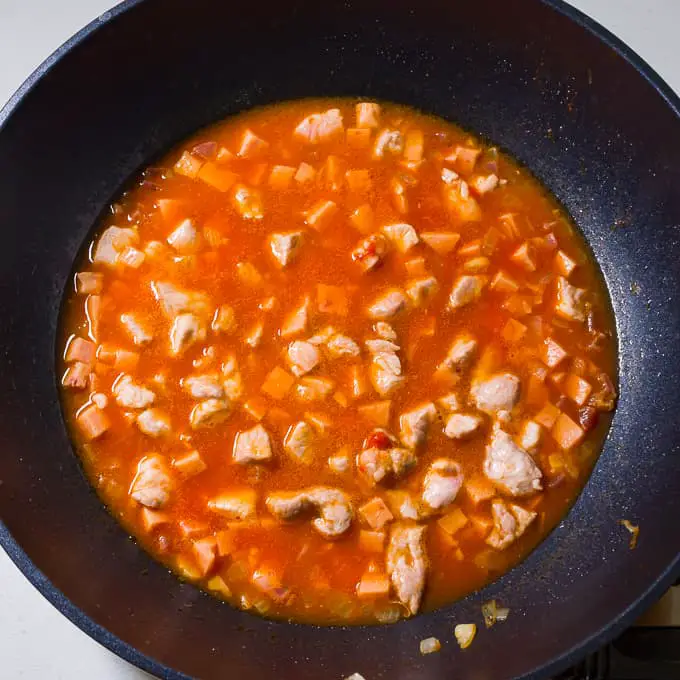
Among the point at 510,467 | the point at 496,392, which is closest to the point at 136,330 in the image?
the point at 496,392

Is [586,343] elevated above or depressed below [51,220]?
below

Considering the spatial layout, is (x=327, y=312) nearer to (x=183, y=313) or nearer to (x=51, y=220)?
(x=183, y=313)

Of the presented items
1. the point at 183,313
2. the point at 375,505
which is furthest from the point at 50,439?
the point at 375,505

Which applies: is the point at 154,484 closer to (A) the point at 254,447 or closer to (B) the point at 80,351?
(A) the point at 254,447

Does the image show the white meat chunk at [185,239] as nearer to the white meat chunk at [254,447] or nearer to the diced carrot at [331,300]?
the diced carrot at [331,300]

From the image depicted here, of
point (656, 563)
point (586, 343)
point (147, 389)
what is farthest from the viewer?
point (586, 343)
